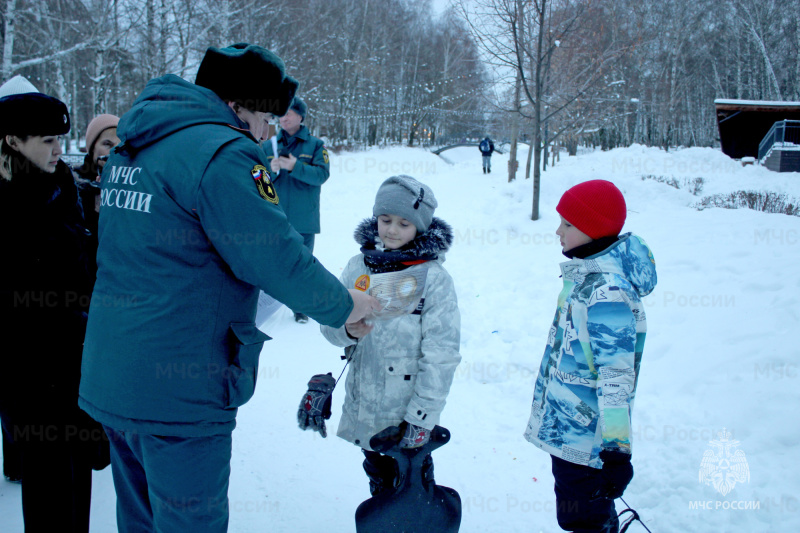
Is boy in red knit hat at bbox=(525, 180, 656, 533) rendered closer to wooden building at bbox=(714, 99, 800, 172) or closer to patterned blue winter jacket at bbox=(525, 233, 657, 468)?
patterned blue winter jacket at bbox=(525, 233, 657, 468)

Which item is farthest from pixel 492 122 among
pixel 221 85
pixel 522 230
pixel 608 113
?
pixel 221 85

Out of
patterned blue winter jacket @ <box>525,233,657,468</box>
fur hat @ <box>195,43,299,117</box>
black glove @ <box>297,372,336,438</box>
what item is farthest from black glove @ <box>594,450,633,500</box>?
fur hat @ <box>195,43,299,117</box>

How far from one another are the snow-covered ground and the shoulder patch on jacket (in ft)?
6.03

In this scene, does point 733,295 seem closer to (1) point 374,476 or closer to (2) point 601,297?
(2) point 601,297

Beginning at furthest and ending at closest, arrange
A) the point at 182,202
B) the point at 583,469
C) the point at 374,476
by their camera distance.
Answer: the point at 374,476 < the point at 583,469 < the point at 182,202

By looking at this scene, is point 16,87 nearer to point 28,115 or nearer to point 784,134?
point 28,115

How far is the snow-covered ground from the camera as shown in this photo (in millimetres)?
2590

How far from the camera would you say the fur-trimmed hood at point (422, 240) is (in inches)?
84.8

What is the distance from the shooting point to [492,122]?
24750 mm

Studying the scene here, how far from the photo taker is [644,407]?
3.53m

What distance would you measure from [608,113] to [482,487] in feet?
61.6

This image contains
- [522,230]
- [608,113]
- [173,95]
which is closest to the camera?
[173,95]

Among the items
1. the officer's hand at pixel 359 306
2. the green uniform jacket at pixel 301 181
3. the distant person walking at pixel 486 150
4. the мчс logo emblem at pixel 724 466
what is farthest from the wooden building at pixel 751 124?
the officer's hand at pixel 359 306

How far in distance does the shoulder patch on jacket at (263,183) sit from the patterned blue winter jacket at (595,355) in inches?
51.0
